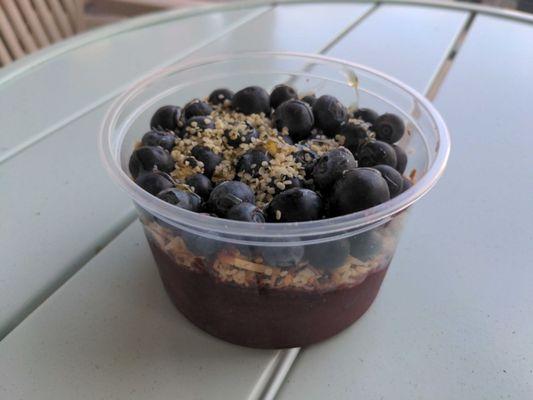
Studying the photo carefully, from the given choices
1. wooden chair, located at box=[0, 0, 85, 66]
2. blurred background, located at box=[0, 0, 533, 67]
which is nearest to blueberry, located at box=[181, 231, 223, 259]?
blurred background, located at box=[0, 0, 533, 67]

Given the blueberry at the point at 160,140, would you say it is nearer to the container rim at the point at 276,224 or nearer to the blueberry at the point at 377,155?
the container rim at the point at 276,224

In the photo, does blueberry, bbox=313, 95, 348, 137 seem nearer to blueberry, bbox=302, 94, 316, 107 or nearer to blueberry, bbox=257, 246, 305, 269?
blueberry, bbox=302, 94, 316, 107

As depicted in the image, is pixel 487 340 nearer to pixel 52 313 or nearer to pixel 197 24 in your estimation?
pixel 52 313

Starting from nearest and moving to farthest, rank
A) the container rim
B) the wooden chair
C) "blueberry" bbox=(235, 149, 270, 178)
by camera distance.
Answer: the container rim, "blueberry" bbox=(235, 149, 270, 178), the wooden chair

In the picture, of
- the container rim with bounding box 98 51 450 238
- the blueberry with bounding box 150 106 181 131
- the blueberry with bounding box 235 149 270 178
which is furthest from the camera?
the blueberry with bounding box 150 106 181 131

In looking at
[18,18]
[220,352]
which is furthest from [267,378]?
[18,18]

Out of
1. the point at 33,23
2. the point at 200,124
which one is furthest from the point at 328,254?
the point at 33,23

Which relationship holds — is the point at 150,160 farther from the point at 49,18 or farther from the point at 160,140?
the point at 49,18
